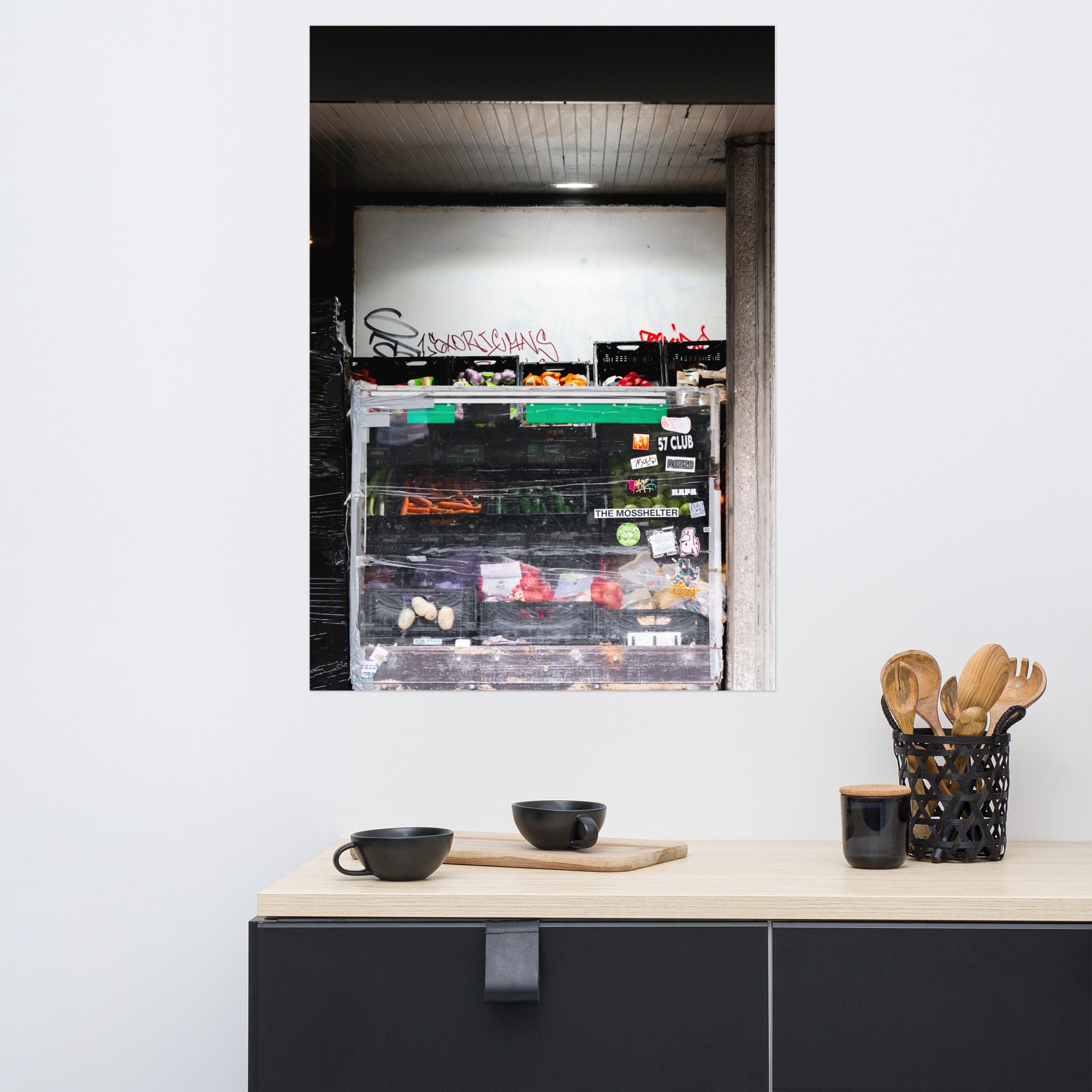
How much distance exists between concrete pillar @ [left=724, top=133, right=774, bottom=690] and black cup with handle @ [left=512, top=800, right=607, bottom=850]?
0.93 meters

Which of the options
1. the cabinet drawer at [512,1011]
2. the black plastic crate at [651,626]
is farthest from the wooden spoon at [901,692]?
the black plastic crate at [651,626]

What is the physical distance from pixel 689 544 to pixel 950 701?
4.22 feet

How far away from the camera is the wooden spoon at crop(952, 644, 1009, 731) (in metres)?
1.23

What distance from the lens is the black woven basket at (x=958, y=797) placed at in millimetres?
1182

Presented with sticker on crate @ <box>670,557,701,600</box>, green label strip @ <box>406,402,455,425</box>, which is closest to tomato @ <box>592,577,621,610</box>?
sticker on crate @ <box>670,557,701,600</box>

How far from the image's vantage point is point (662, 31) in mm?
1533

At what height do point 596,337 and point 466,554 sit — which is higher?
point 596,337

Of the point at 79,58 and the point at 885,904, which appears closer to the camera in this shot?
the point at 885,904

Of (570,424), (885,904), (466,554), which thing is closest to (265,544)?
(885,904)

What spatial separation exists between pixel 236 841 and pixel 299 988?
44cm

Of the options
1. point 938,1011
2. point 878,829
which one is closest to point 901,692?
point 878,829

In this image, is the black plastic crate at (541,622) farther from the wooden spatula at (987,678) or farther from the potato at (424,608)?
the wooden spatula at (987,678)

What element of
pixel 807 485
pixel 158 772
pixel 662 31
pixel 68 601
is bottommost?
pixel 158 772

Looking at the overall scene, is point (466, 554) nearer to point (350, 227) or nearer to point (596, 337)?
point (596, 337)
